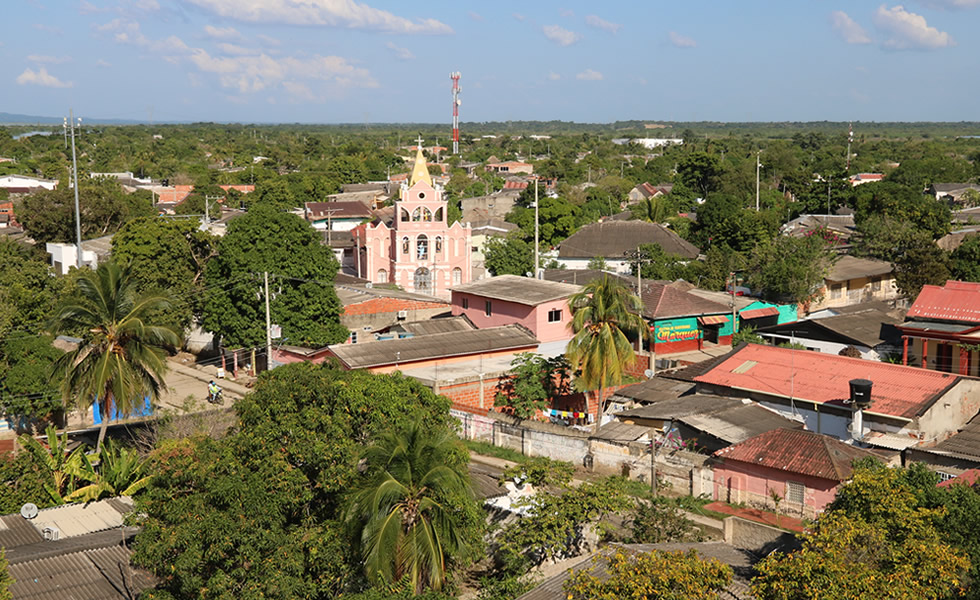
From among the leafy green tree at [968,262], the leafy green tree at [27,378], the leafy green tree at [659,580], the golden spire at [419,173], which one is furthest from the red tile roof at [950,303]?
the golden spire at [419,173]

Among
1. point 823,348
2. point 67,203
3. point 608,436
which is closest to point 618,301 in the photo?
point 608,436

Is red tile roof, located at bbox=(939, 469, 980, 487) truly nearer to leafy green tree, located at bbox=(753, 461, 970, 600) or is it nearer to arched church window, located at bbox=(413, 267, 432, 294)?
leafy green tree, located at bbox=(753, 461, 970, 600)

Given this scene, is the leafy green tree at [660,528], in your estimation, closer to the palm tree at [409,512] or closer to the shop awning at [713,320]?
the palm tree at [409,512]

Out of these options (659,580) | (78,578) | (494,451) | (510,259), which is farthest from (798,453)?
(510,259)

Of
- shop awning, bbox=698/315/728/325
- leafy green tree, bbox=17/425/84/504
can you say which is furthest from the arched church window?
leafy green tree, bbox=17/425/84/504

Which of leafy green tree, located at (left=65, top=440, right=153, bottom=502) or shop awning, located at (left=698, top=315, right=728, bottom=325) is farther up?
shop awning, located at (left=698, top=315, right=728, bottom=325)

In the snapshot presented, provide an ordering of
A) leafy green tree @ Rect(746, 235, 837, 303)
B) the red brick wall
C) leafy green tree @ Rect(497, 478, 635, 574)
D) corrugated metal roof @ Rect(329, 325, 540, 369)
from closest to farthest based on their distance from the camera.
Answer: leafy green tree @ Rect(497, 478, 635, 574) < corrugated metal roof @ Rect(329, 325, 540, 369) < the red brick wall < leafy green tree @ Rect(746, 235, 837, 303)

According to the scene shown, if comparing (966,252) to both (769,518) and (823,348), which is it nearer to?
(823,348)
